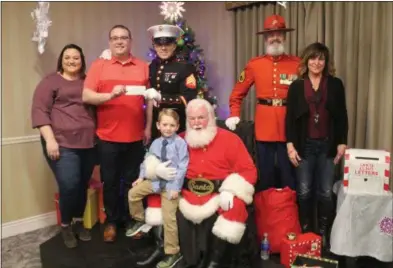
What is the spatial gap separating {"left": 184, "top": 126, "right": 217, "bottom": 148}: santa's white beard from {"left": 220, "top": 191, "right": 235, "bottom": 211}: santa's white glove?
1.10 ft

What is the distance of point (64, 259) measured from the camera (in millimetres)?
2637

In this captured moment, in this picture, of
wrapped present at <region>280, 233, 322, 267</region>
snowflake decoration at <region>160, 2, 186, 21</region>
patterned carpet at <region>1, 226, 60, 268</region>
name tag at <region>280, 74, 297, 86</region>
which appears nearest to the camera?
wrapped present at <region>280, 233, 322, 267</region>

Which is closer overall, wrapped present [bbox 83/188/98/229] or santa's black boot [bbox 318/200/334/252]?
santa's black boot [bbox 318/200/334/252]

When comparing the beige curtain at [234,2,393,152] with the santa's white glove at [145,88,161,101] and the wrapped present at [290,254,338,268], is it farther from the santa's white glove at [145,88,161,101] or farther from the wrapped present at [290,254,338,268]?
the santa's white glove at [145,88,161,101]

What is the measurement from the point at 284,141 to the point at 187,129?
73 cm

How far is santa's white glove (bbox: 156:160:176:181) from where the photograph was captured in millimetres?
2461

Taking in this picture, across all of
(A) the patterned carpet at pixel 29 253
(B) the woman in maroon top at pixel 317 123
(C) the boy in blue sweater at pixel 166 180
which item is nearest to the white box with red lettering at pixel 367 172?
(B) the woman in maroon top at pixel 317 123

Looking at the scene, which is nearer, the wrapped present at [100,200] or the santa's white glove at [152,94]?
the santa's white glove at [152,94]

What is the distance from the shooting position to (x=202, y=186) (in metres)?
2.48

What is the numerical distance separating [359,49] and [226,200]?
5.09ft

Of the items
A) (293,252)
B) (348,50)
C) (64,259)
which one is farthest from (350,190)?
(64,259)

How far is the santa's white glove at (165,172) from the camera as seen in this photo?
2461mm

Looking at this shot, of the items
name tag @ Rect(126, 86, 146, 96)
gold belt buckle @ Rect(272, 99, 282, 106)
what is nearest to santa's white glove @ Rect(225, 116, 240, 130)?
gold belt buckle @ Rect(272, 99, 282, 106)

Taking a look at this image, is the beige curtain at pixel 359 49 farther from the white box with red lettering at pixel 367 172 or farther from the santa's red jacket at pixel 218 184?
the santa's red jacket at pixel 218 184
